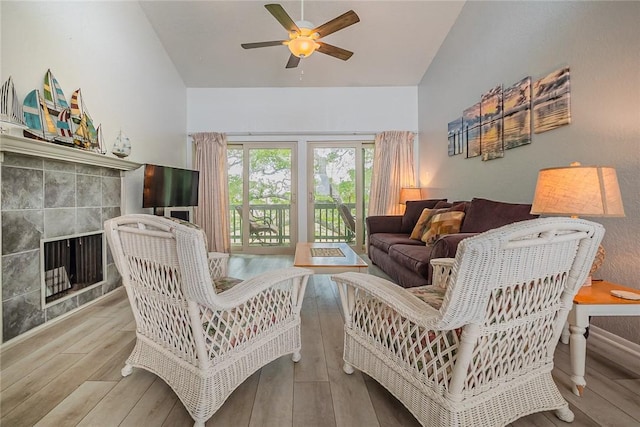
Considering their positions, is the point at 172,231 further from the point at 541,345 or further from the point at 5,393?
the point at 541,345

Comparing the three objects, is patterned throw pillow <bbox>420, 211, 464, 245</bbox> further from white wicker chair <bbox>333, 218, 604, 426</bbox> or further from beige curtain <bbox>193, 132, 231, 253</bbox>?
beige curtain <bbox>193, 132, 231, 253</bbox>

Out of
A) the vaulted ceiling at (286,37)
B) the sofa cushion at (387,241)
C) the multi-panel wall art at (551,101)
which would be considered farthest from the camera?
the vaulted ceiling at (286,37)

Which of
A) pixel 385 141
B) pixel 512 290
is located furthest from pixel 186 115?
pixel 512 290

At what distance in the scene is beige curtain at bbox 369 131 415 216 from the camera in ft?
16.2

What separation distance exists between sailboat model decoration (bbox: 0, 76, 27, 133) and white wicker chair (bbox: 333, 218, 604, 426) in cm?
221

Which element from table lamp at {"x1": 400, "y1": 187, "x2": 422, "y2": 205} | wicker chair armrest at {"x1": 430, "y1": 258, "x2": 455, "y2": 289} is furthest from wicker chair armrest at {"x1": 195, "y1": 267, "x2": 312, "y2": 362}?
table lamp at {"x1": 400, "y1": 187, "x2": 422, "y2": 205}

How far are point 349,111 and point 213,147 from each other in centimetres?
233

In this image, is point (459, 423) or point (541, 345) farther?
point (541, 345)

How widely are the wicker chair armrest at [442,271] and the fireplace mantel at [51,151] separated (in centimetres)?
252

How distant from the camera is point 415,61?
4402mm

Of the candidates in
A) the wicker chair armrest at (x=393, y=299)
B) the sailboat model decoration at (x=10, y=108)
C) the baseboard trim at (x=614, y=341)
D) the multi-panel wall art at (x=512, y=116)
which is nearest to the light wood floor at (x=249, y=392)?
the baseboard trim at (x=614, y=341)

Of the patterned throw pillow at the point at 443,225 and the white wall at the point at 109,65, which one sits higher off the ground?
the white wall at the point at 109,65

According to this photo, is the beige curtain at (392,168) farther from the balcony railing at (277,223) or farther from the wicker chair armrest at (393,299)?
the wicker chair armrest at (393,299)

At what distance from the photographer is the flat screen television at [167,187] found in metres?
3.26
